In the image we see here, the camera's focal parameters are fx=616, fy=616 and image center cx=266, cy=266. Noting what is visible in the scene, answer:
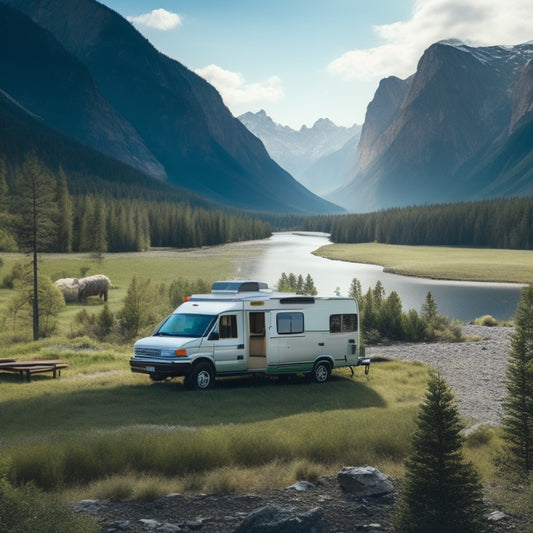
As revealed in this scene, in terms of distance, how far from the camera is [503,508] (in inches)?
360

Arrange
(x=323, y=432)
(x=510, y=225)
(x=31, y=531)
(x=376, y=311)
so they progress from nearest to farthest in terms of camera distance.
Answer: (x=31, y=531), (x=323, y=432), (x=376, y=311), (x=510, y=225)

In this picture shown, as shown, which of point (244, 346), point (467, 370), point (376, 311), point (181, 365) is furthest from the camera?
point (376, 311)

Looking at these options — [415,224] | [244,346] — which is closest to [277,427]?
[244,346]

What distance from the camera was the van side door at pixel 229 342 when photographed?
1886 cm

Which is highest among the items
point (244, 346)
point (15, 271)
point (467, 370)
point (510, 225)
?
point (510, 225)

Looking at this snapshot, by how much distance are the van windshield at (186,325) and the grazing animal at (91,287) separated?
34.3 m

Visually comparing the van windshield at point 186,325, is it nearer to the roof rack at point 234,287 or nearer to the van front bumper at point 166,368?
the van front bumper at point 166,368

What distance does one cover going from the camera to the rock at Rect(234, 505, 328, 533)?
7547mm

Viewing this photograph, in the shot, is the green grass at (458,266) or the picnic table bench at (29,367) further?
the green grass at (458,266)

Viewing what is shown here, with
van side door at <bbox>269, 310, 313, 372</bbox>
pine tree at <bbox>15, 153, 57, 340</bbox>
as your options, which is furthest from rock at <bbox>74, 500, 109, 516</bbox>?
pine tree at <bbox>15, 153, 57, 340</bbox>

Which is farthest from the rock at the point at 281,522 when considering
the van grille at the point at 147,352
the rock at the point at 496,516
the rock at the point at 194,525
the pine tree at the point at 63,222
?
the pine tree at the point at 63,222

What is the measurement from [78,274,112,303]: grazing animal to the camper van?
3360cm

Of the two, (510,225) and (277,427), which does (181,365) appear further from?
(510,225)

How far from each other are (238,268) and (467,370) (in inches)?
2499
